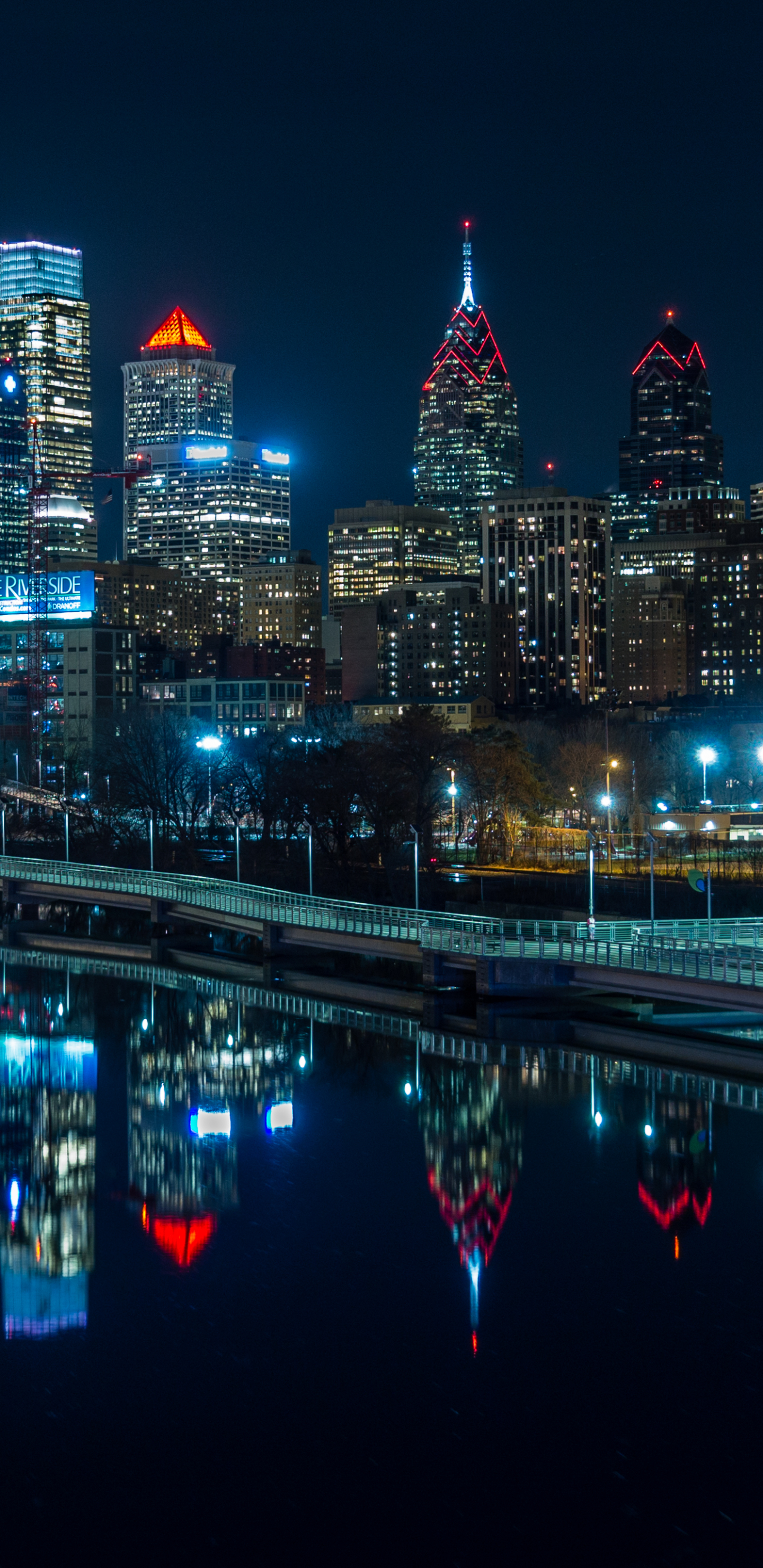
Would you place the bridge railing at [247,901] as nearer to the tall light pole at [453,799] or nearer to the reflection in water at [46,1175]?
the reflection in water at [46,1175]

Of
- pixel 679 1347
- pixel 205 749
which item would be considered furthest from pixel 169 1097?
pixel 205 749

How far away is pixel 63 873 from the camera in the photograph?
89625mm

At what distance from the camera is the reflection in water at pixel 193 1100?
3975 cm

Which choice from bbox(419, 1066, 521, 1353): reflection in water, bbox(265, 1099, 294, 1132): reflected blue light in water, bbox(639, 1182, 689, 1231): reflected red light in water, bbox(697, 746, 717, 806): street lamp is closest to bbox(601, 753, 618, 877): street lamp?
bbox(697, 746, 717, 806): street lamp

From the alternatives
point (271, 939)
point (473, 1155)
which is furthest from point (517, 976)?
point (473, 1155)

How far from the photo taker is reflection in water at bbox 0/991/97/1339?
34.3 m

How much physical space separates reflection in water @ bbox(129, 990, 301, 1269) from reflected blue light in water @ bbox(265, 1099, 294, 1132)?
0.83 ft

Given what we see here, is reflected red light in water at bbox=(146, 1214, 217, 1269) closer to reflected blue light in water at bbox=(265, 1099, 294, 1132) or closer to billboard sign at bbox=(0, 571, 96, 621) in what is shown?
reflected blue light in water at bbox=(265, 1099, 294, 1132)

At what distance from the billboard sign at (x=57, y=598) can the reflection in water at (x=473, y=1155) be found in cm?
13619

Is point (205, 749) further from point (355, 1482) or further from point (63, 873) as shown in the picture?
point (355, 1482)

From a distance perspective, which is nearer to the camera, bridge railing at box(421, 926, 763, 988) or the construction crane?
bridge railing at box(421, 926, 763, 988)

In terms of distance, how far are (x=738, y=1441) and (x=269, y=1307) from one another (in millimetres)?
9641

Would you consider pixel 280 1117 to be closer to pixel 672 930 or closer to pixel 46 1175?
pixel 46 1175

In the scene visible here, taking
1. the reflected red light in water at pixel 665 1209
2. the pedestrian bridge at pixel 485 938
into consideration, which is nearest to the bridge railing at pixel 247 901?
the pedestrian bridge at pixel 485 938
